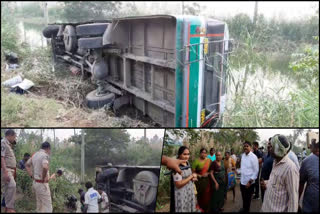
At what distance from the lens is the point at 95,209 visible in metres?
2.65

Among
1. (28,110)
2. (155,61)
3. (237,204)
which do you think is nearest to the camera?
(155,61)

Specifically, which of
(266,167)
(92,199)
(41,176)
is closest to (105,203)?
(92,199)

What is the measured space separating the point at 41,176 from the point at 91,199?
0.48 meters

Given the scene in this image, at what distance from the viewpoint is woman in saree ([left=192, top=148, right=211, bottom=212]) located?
103 inches

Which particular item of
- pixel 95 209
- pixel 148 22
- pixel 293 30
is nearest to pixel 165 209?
pixel 95 209

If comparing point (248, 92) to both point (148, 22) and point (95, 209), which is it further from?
point (95, 209)

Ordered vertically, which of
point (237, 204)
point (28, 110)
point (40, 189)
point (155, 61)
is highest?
point (155, 61)

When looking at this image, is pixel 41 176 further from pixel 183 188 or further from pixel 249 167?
pixel 249 167

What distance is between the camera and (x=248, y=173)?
2.68 meters

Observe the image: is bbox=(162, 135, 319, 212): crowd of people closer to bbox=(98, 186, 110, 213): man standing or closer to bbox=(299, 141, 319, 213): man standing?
bbox=(299, 141, 319, 213): man standing

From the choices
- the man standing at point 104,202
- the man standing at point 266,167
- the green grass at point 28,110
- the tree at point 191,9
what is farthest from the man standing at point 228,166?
the green grass at point 28,110

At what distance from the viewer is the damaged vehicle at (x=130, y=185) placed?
2.58 meters

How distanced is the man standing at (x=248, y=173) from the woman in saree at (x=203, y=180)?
31 cm

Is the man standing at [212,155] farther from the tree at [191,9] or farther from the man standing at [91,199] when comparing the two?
the tree at [191,9]
